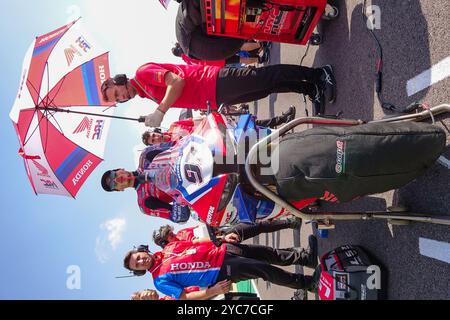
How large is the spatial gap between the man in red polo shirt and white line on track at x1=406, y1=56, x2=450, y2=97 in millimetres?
963

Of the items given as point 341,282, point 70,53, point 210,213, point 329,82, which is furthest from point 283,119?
point 70,53

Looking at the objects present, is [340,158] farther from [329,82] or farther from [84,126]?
[84,126]

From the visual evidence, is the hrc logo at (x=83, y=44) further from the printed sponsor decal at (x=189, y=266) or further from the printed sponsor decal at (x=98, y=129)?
the printed sponsor decal at (x=189, y=266)

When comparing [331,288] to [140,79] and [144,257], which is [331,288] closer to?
[144,257]

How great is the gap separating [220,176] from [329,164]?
655 millimetres

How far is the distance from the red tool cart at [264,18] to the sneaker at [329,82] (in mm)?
363

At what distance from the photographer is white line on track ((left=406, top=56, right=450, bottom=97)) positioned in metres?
2.32

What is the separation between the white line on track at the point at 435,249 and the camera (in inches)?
87.0

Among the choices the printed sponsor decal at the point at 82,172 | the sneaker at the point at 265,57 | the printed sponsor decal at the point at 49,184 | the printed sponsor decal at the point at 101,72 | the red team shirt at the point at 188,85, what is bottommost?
the printed sponsor decal at the point at 49,184

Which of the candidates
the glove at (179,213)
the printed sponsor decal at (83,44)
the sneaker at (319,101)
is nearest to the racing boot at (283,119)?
the sneaker at (319,101)

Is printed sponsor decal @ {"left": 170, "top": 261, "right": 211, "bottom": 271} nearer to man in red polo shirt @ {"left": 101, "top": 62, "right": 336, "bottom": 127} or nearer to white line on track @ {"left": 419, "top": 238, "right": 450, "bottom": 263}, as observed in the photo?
man in red polo shirt @ {"left": 101, "top": 62, "right": 336, "bottom": 127}

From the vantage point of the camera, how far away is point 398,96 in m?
2.78

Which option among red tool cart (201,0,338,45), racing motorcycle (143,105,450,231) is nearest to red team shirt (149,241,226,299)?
racing motorcycle (143,105,450,231)
